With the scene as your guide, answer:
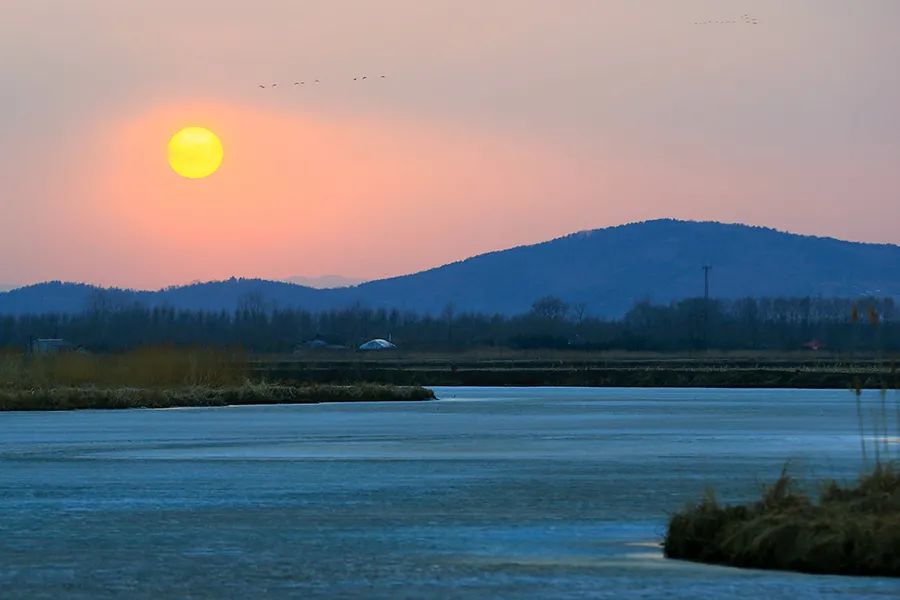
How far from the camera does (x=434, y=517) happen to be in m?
20.6

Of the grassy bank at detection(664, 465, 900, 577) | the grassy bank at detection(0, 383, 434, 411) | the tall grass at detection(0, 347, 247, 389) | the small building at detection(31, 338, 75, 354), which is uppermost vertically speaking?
the small building at detection(31, 338, 75, 354)

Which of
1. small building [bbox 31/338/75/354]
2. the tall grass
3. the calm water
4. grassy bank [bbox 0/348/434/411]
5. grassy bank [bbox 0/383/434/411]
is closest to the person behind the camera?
the calm water

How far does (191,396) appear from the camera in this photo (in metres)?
65.3

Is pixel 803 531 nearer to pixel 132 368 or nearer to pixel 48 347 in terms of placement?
pixel 132 368

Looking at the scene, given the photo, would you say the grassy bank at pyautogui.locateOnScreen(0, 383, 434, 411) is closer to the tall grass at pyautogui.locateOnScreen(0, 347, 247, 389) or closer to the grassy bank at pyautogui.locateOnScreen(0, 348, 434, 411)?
the grassy bank at pyautogui.locateOnScreen(0, 348, 434, 411)

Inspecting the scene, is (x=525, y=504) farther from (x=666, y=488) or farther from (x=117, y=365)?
(x=117, y=365)

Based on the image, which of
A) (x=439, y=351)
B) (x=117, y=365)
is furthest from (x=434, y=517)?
(x=439, y=351)

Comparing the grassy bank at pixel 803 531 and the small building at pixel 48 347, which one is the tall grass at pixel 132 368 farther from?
the grassy bank at pixel 803 531

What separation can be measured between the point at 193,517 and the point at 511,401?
1874 inches

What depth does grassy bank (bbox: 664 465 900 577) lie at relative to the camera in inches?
613

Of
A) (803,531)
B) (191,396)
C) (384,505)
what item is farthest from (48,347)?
(803,531)

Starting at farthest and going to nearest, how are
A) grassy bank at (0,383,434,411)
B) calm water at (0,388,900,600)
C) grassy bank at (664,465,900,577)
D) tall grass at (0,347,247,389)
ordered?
tall grass at (0,347,247,389), grassy bank at (0,383,434,411), grassy bank at (664,465,900,577), calm water at (0,388,900,600)

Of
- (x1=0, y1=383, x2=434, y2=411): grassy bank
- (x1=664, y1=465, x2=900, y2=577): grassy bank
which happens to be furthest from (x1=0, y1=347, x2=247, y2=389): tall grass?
(x1=664, y1=465, x2=900, y2=577): grassy bank

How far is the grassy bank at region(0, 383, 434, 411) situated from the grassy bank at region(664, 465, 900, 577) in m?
45.7
